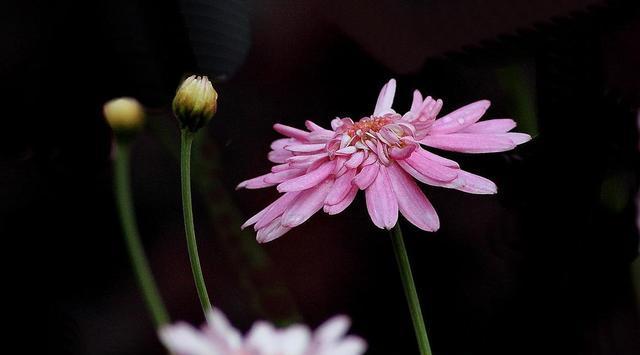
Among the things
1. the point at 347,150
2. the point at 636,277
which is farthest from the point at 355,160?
the point at 636,277

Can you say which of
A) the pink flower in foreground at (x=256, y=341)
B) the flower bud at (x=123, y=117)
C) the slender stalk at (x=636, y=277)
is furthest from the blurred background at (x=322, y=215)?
the pink flower in foreground at (x=256, y=341)

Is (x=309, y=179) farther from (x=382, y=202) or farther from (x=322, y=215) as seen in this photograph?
(x=322, y=215)

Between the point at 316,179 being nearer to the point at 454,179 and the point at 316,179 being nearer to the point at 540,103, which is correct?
the point at 454,179

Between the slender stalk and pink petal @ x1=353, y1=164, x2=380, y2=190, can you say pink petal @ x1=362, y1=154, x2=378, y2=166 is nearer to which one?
pink petal @ x1=353, y1=164, x2=380, y2=190

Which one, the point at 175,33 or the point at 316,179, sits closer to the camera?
the point at 316,179

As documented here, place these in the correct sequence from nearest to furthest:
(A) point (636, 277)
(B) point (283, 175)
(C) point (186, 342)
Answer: (C) point (186, 342) → (B) point (283, 175) → (A) point (636, 277)

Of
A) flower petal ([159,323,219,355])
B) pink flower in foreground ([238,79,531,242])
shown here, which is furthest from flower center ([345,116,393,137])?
flower petal ([159,323,219,355])

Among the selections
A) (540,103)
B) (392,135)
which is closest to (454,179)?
(392,135)
